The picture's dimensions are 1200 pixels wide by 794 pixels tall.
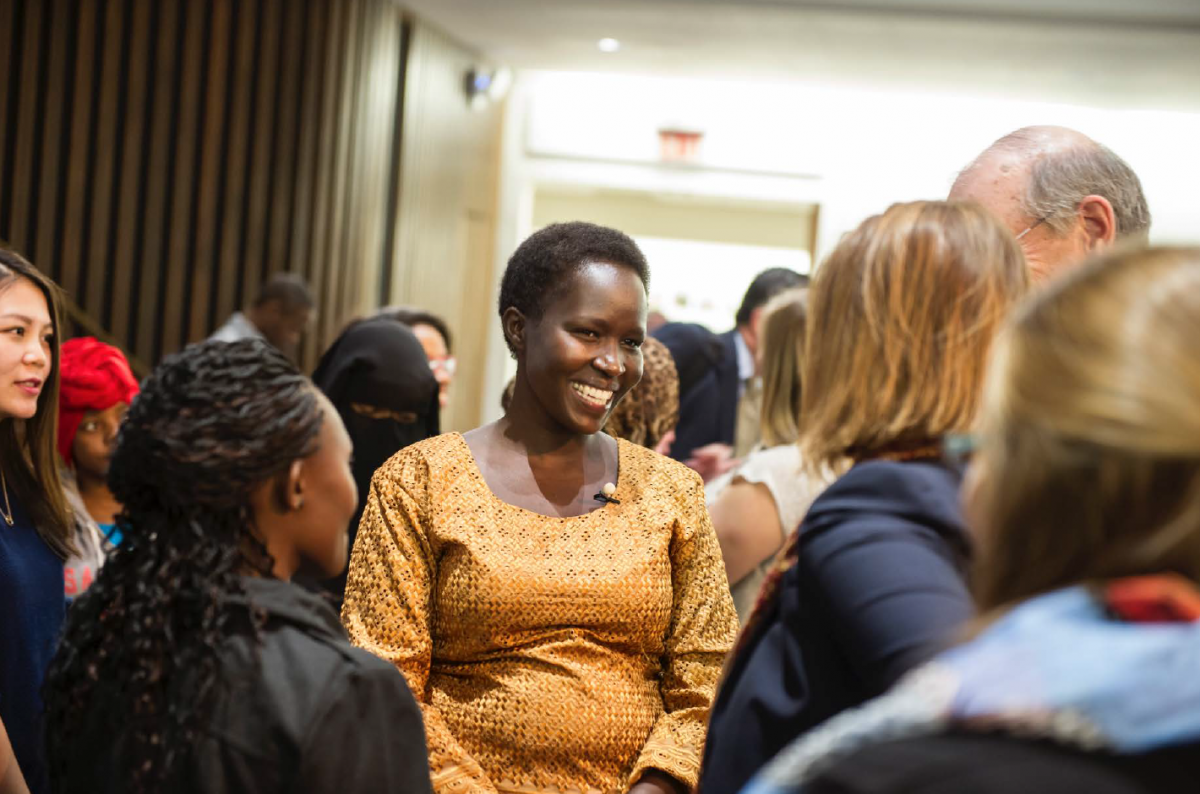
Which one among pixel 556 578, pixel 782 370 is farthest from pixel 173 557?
pixel 782 370

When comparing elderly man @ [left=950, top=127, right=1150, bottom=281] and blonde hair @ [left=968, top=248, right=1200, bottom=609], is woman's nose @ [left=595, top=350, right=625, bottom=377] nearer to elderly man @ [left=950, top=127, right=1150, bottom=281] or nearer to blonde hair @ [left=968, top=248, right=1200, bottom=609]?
elderly man @ [left=950, top=127, right=1150, bottom=281]

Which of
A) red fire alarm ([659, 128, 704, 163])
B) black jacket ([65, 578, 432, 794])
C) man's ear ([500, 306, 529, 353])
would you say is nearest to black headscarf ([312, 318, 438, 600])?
man's ear ([500, 306, 529, 353])

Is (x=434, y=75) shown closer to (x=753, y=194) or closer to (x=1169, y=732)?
(x=753, y=194)

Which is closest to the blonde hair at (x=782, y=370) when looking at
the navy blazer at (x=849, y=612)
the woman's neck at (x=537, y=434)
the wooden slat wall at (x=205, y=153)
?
the woman's neck at (x=537, y=434)

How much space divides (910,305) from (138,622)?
2.79ft

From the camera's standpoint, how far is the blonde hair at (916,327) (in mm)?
1189

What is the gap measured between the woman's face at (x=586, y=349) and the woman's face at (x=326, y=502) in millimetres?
611

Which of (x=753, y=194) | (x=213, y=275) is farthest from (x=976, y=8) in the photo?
(x=213, y=275)

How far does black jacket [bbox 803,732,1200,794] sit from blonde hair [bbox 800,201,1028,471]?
47 centimetres

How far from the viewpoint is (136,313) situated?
660 cm

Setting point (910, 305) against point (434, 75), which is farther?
point (434, 75)

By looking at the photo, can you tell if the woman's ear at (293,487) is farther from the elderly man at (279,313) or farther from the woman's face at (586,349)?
the elderly man at (279,313)

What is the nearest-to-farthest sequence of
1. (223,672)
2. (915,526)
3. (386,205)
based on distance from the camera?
(915,526) < (223,672) < (386,205)

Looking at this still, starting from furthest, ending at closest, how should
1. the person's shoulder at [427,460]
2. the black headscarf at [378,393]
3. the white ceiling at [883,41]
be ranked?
the white ceiling at [883,41]
the black headscarf at [378,393]
the person's shoulder at [427,460]
